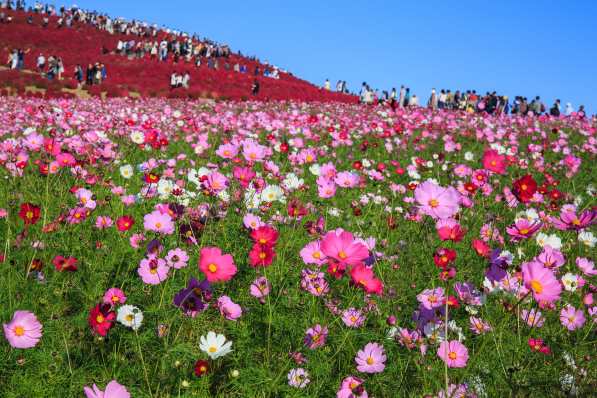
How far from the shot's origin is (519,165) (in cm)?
595

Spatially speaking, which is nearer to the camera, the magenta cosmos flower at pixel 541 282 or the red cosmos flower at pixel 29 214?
the magenta cosmos flower at pixel 541 282

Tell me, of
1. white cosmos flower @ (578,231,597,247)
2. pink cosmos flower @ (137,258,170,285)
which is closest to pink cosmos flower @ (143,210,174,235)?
pink cosmos flower @ (137,258,170,285)

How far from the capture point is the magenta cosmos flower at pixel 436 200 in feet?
5.14

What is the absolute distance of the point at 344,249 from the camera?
1.33 meters

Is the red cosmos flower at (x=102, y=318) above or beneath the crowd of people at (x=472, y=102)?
beneath

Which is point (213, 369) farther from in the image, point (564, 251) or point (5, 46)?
point (5, 46)

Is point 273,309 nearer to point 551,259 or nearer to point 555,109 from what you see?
point 551,259

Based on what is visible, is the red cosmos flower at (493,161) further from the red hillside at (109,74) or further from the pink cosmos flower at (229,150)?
the red hillside at (109,74)

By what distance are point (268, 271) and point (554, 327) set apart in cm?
148

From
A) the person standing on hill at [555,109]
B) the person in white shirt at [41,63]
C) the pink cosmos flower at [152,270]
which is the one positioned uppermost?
the person standing on hill at [555,109]

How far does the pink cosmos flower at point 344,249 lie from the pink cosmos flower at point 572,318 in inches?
53.2

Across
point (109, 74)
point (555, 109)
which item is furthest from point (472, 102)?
point (109, 74)

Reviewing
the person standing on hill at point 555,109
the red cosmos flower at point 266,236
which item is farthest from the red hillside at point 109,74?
the red cosmos flower at point 266,236

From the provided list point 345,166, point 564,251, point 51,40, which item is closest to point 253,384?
point 564,251
